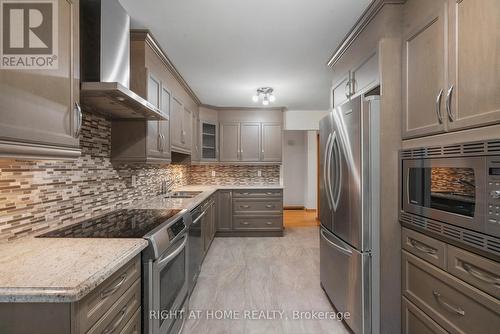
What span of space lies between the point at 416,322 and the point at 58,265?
1.93m

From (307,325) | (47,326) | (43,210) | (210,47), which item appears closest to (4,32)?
(43,210)

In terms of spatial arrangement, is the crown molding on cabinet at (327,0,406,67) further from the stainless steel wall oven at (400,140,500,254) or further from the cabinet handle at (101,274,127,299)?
the cabinet handle at (101,274,127,299)

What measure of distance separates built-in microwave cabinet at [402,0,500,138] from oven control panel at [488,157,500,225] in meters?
0.18

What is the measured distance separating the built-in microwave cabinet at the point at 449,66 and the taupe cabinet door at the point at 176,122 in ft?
7.74

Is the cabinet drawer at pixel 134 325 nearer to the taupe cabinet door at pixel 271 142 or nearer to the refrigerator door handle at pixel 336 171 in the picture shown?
the refrigerator door handle at pixel 336 171

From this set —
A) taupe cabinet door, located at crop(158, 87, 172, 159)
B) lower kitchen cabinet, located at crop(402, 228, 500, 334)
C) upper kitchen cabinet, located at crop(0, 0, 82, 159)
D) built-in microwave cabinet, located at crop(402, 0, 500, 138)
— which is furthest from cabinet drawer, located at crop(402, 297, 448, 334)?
taupe cabinet door, located at crop(158, 87, 172, 159)

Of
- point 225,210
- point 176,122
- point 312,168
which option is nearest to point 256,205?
point 225,210

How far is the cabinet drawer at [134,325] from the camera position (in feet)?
3.90

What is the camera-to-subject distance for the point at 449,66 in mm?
1301

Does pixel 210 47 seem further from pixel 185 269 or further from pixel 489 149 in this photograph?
pixel 489 149

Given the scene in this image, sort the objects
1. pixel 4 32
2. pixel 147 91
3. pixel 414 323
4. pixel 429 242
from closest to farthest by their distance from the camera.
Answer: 1. pixel 4 32
2. pixel 429 242
3. pixel 414 323
4. pixel 147 91

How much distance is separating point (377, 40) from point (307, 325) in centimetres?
222

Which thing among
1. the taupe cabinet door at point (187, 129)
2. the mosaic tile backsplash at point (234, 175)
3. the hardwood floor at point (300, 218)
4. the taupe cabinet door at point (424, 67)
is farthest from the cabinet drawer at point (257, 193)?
the taupe cabinet door at point (424, 67)

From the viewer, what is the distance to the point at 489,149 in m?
1.09
